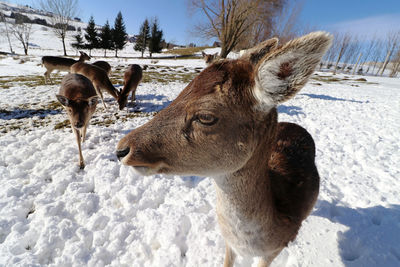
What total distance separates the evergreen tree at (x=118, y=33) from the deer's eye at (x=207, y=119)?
51.0 meters

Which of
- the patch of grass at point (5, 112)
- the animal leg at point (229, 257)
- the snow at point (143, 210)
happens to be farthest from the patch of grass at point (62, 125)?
the animal leg at point (229, 257)

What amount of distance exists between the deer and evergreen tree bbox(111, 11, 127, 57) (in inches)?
2003

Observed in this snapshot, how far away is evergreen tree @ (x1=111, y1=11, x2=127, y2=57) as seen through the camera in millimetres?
44531

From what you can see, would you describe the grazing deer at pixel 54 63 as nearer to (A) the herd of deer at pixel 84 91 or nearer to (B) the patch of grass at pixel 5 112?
(A) the herd of deer at pixel 84 91

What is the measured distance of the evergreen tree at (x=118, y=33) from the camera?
44.5 metres

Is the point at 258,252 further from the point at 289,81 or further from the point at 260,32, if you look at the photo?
the point at 260,32

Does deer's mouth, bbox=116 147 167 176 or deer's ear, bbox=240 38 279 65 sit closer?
deer's mouth, bbox=116 147 167 176

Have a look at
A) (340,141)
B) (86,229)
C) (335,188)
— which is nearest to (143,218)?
(86,229)

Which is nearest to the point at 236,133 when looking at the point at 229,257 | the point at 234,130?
the point at 234,130

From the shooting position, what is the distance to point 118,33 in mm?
45000

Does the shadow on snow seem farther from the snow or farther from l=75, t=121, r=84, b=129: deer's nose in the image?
l=75, t=121, r=84, b=129: deer's nose

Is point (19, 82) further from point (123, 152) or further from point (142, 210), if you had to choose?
point (123, 152)

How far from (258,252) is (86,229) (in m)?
2.47

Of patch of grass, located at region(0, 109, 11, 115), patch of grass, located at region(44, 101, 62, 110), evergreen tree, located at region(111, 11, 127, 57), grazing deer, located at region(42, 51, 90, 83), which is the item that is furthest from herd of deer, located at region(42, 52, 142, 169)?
evergreen tree, located at region(111, 11, 127, 57)
